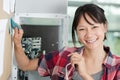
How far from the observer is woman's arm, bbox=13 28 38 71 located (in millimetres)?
1123

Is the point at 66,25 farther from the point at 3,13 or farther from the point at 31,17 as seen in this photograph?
the point at 3,13

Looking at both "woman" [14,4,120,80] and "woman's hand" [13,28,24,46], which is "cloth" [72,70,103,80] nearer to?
"woman" [14,4,120,80]

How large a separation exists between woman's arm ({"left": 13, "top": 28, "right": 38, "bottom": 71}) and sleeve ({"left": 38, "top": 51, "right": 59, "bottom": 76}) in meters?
0.03

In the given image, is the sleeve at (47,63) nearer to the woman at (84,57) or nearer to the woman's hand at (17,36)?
the woman at (84,57)

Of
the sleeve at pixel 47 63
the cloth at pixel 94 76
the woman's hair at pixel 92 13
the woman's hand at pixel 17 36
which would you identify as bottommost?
the cloth at pixel 94 76

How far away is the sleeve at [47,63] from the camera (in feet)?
4.21

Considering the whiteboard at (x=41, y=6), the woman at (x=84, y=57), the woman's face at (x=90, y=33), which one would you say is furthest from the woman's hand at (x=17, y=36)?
the woman's face at (x=90, y=33)

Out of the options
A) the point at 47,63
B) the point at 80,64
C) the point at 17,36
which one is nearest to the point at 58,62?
the point at 47,63

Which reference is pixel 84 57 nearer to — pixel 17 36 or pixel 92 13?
pixel 92 13

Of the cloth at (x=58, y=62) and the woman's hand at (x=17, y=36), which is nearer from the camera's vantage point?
the woman's hand at (x=17, y=36)

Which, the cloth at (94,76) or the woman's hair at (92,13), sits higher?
the woman's hair at (92,13)

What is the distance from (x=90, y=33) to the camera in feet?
3.83

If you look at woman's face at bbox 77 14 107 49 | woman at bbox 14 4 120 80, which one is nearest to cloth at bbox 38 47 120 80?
woman at bbox 14 4 120 80

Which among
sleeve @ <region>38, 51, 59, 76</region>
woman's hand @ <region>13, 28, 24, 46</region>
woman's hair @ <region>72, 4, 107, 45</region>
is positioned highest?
woman's hair @ <region>72, 4, 107, 45</region>
